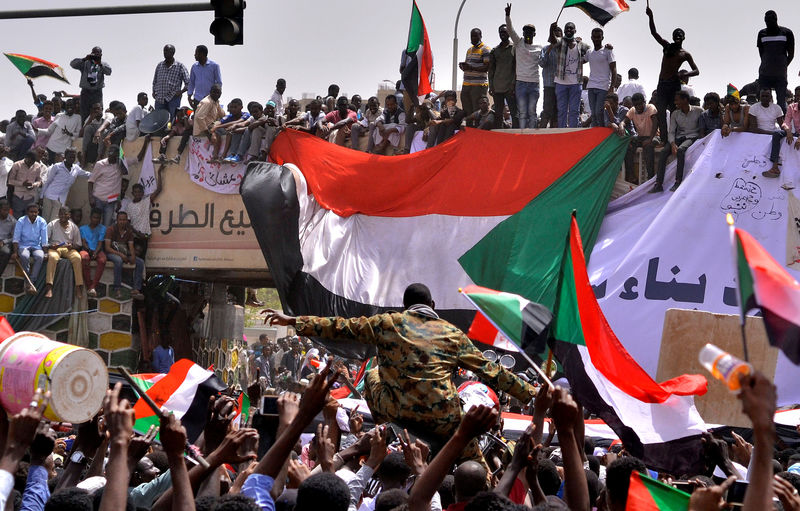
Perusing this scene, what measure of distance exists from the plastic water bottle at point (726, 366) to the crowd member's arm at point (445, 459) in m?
0.97

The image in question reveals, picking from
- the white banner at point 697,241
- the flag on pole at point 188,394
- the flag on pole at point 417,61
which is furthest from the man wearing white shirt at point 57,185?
the flag on pole at point 188,394

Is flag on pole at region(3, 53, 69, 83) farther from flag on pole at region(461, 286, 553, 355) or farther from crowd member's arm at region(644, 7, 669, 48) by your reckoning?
flag on pole at region(461, 286, 553, 355)

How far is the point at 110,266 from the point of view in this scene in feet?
57.5

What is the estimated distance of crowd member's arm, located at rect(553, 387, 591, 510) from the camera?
3721 millimetres

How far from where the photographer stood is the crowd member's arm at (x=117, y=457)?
10.8 ft

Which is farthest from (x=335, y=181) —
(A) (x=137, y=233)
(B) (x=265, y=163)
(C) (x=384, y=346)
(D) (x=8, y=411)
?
(D) (x=8, y=411)

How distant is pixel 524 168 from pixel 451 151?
0.96 m

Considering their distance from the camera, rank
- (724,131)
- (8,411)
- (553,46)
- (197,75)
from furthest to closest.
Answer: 1. (197,75)
2. (553,46)
3. (724,131)
4. (8,411)

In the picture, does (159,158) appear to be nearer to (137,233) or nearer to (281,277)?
(137,233)

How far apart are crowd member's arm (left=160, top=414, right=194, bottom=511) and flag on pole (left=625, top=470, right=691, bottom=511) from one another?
1.66 m

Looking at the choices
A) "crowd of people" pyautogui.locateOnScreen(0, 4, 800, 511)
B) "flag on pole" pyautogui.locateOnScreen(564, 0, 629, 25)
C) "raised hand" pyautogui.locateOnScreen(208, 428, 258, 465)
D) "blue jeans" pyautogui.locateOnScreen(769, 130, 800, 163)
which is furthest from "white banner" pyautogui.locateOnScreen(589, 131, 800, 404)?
"raised hand" pyautogui.locateOnScreen(208, 428, 258, 465)

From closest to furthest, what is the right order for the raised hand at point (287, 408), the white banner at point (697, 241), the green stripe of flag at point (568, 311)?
the raised hand at point (287, 408) → the green stripe of flag at point (568, 311) → the white banner at point (697, 241)

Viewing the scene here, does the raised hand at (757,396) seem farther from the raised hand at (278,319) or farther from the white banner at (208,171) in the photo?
the white banner at (208,171)

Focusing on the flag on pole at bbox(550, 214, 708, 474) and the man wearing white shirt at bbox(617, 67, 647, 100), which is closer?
the flag on pole at bbox(550, 214, 708, 474)
